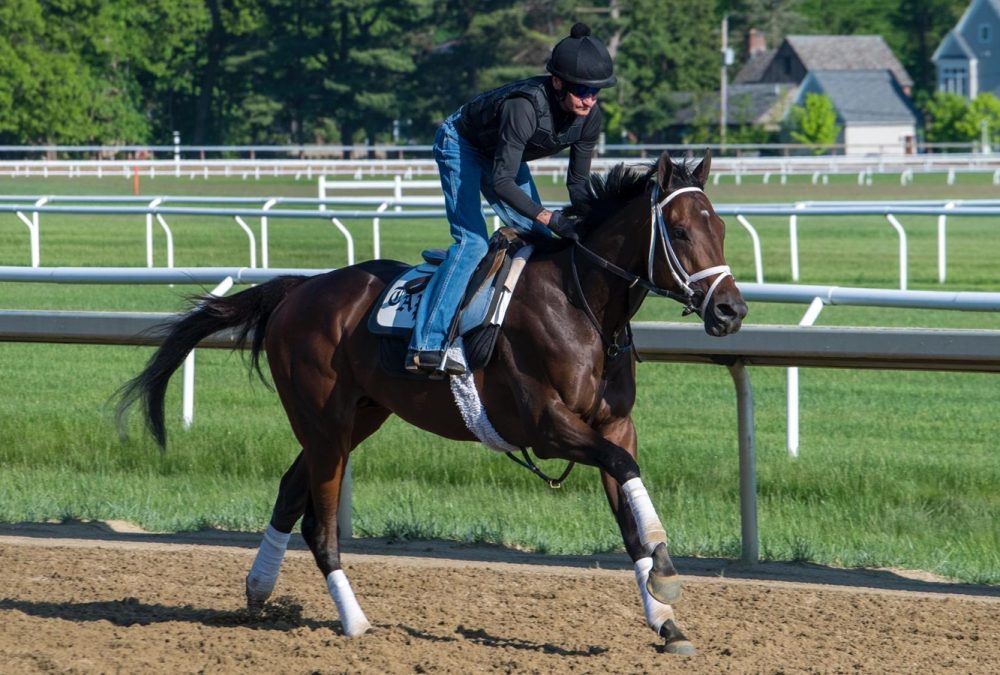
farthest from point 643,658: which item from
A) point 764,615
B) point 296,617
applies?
point 296,617

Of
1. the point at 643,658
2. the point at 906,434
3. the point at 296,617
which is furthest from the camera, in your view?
the point at 906,434

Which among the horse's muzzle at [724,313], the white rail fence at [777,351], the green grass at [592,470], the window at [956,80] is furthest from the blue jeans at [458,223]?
the window at [956,80]

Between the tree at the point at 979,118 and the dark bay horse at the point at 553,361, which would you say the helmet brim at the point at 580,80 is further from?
the tree at the point at 979,118

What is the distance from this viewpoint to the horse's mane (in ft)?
15.8

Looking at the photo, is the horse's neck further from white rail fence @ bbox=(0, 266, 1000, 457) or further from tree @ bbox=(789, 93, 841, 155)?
tree @ bbox=(789, 93, 841, 155)

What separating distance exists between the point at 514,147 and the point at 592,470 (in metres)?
2.88

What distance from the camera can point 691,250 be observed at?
14.9 feet

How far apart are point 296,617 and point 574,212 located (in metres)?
1.65

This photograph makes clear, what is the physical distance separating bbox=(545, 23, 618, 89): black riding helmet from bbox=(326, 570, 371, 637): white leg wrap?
1751 mm

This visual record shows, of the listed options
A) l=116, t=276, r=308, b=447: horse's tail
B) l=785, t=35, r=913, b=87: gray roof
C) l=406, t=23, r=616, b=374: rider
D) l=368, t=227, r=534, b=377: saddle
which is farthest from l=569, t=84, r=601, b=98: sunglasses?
l=785, t=35, r=913, b=87: gray roof

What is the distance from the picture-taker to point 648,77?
199ft

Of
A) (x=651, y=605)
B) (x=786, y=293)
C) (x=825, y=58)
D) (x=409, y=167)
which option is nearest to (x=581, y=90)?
(x=651, y=605)

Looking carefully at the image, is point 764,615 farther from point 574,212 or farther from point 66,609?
point 66,609

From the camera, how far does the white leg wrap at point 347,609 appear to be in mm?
4828
